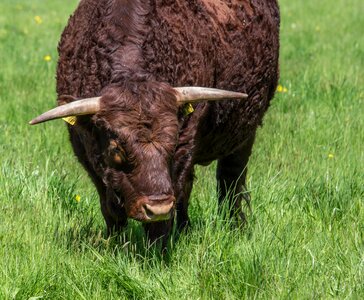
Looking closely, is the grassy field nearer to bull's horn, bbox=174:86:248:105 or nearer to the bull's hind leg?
the bull's hind leg

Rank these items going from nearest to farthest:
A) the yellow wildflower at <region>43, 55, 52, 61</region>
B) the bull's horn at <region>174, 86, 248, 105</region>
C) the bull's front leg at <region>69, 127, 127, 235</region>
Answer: the bull's horn at <region>174, 86, 248, 105</region>
the bull's front leg at <region>69, 127, 127, 235</region>
the yellow wildflower at <region>43, 55, 52, 61</region>

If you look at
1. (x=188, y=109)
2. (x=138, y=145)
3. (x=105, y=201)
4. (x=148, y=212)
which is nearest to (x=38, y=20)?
(x=105, y=201)

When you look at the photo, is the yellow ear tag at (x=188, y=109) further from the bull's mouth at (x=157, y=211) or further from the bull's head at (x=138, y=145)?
the bull's mouth at (x=157, y=211)

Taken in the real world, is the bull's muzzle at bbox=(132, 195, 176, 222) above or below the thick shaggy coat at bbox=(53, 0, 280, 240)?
below

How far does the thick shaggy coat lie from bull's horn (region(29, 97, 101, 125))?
0.04 meters

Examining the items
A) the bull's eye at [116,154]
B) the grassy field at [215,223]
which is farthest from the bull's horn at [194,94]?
the grassy field at [215,223]

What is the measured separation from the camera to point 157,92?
4.30m

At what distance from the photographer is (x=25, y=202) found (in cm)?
520

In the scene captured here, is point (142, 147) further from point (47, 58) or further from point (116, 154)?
point (47, 58)

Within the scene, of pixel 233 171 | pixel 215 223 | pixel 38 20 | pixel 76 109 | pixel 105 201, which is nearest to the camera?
pixel 76 109

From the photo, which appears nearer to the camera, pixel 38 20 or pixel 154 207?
pixel 154 207

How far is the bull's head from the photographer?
4.16 metres

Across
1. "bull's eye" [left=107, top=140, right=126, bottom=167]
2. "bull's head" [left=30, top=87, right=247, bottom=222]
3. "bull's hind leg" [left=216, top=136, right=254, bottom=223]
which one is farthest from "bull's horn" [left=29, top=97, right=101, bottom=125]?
"bull's hind leg" [left=216, top=136, right=254, bottom=223]

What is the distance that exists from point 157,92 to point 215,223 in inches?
39.2
